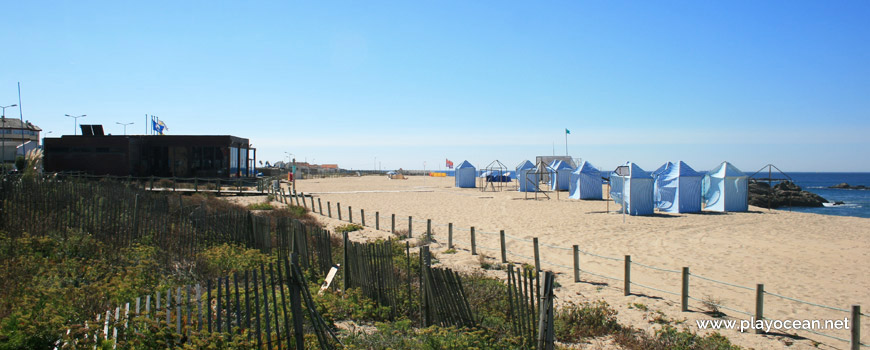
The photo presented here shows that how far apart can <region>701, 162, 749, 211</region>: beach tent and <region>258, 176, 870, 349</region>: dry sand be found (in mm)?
1094

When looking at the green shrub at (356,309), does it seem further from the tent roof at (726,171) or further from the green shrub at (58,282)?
the tent roof at (726,171)

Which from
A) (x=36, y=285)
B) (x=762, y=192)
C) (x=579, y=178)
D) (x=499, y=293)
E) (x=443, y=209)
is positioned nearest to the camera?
(x=36, y=285)

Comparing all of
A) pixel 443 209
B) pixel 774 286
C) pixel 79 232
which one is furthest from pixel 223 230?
pixel 443 209

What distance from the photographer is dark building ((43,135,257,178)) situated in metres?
30.8

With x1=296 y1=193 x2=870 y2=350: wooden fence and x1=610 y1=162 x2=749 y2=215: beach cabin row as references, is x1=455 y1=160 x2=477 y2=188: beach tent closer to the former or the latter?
x1=610 y1=162 x2=749 y2=215: beach cabin row

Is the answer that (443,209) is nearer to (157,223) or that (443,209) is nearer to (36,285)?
(157,223)

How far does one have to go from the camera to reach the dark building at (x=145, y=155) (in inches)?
1212

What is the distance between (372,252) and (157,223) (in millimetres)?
4852

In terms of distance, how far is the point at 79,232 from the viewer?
836 centimetres

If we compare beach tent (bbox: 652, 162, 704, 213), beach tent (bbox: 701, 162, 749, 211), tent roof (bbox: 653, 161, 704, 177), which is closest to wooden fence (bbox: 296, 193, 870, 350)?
beach tent (bbox: 652, 162, 704, 213)

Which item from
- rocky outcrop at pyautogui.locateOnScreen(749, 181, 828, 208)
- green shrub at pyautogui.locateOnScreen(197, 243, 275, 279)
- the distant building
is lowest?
rocky outcrop at pyautogui.locateOnScreen(749, 181, 828, 208)

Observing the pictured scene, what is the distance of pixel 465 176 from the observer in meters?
46.7

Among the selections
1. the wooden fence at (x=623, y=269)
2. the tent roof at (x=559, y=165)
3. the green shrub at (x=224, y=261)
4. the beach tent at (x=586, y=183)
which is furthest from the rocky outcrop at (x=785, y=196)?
the green shrub at (x=224, y=261)

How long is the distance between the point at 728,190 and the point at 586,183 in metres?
8.19
